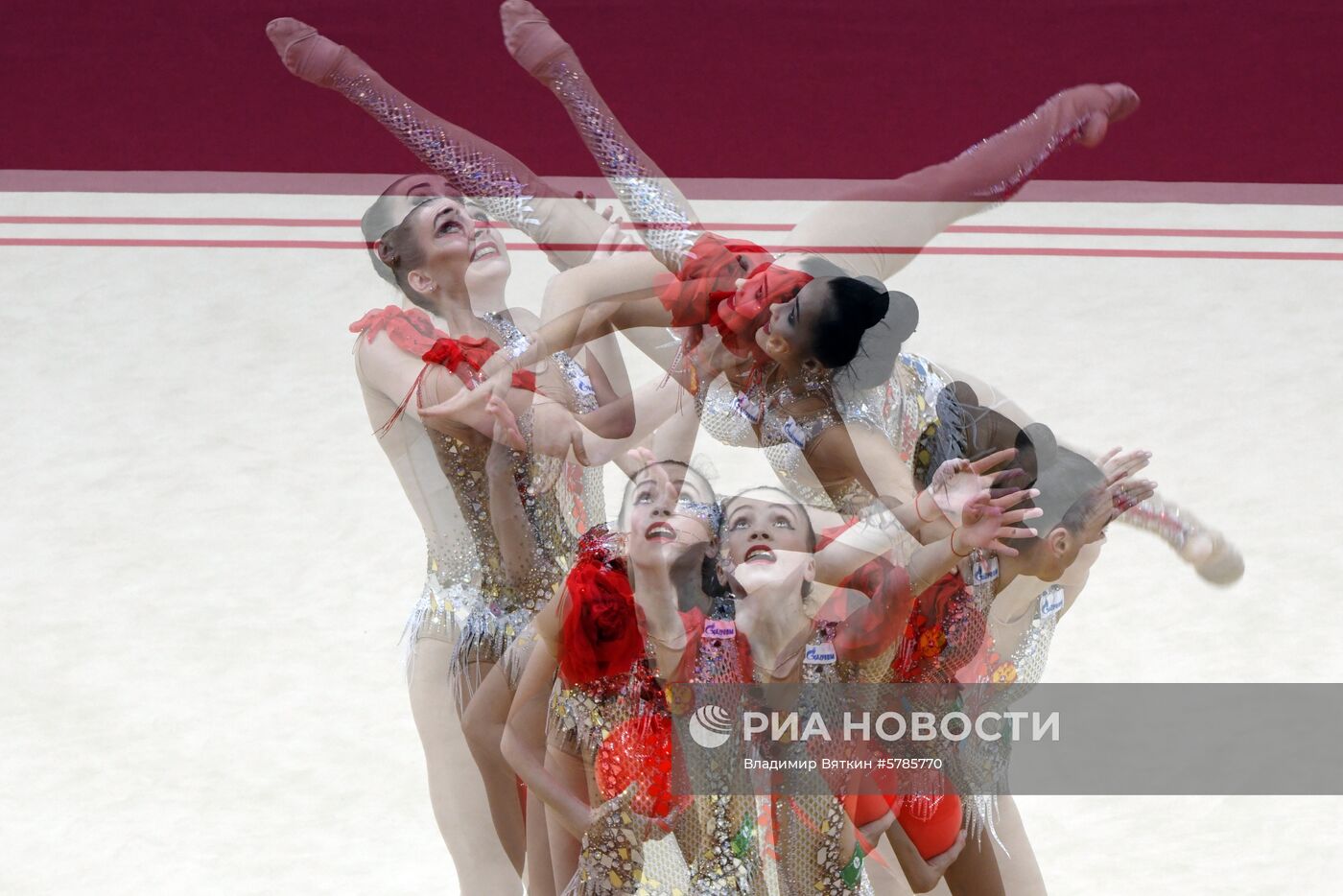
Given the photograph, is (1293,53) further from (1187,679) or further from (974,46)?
(1187,679)

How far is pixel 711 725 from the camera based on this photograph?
6.39 ft

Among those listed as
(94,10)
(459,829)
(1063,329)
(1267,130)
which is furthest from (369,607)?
(1267,130)

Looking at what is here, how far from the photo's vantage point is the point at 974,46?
492cm

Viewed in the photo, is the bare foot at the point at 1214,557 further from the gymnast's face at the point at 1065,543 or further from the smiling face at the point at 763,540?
the smiling face at the point at 763,540

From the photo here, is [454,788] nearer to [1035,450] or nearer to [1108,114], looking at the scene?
Result: [1035,450]

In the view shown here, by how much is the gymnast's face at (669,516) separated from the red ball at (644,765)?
22cm

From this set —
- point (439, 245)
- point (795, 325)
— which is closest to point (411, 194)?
point (439, 245)

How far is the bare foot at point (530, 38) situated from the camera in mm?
2680

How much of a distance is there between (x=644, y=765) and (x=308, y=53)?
1.36 meters

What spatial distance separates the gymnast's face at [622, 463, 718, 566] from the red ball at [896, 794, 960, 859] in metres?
0.51

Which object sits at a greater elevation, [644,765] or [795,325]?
[795,325]

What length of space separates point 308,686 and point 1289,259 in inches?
113

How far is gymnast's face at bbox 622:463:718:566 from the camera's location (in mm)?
1882

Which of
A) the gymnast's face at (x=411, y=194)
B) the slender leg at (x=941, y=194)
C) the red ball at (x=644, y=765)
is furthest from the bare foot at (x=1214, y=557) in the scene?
the gymnast's face at (x=411, y=194)
